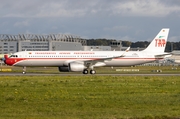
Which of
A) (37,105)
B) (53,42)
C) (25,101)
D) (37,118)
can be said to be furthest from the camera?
(53,42)

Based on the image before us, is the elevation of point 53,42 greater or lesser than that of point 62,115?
greater

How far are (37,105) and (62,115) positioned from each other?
3206mm

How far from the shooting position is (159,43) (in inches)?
2554

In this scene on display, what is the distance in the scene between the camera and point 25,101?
2033cm

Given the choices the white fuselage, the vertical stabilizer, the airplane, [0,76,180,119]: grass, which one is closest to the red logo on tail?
the vertical stabilizer

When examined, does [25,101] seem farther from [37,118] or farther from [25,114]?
[37,118]

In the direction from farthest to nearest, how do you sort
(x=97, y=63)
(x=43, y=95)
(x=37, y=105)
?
(x=97, y=63) → (x=43, y=95) → (x=37, y=105)

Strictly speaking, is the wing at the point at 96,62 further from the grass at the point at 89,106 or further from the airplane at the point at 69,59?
the grass at the point at 89,106

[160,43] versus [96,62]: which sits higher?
[160,43]

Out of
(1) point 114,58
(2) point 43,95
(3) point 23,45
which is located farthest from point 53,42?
(2) point 43,95

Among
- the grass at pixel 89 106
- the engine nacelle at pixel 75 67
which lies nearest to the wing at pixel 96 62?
the engine nacelle at pixel 75 67

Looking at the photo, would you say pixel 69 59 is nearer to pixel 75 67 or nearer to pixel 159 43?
pixel 75 67

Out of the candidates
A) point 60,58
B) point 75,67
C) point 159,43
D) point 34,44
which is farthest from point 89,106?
point 34,44

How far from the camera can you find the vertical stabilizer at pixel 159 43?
63.8m
